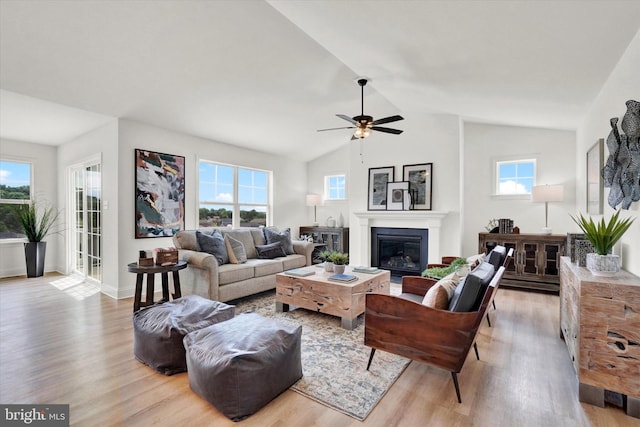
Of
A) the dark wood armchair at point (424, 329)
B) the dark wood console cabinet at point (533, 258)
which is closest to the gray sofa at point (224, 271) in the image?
the dark wood armchair at point (424, 329)

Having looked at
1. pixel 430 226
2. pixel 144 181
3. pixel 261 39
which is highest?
pixel 261 39

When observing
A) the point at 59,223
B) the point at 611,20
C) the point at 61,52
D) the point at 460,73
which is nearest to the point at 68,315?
the point at 61,52

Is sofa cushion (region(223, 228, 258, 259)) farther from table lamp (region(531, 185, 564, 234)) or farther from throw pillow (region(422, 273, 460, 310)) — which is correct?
table lamp (region(531, 185, 564, 234))

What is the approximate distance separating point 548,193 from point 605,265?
2.93 metres

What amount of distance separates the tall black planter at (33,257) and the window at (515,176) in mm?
8238

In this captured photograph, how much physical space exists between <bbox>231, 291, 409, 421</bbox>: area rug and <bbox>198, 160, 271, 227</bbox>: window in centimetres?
301

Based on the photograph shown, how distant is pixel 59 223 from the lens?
592 centimetres

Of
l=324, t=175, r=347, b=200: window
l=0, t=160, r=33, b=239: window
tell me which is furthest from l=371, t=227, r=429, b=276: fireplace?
l=0, t=160, r=33, b=239: window

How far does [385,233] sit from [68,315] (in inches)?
188

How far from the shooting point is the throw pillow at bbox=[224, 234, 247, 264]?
4281mm

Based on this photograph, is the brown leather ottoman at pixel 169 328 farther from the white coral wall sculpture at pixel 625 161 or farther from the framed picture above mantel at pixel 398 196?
the framed picture above mantel at pixel 398 196

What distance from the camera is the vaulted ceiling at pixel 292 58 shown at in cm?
214

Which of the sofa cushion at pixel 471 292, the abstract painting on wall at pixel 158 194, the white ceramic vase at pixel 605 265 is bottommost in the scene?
the sofa cushion at pixel 471 292

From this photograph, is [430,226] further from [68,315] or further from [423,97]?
[68,315]
